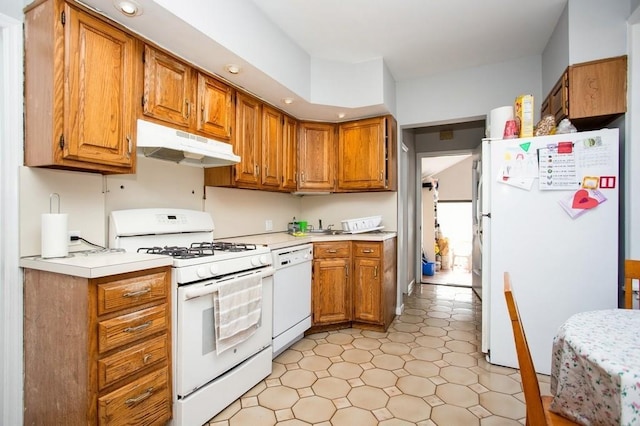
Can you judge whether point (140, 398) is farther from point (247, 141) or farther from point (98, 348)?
point (247, 141)

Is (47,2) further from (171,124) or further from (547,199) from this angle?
(547,199)

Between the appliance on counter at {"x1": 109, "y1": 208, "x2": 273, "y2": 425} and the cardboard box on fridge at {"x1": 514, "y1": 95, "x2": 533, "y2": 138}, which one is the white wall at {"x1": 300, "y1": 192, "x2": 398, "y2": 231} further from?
the appliance on counter at {"x1": 109, "y1": 208, "x2": 273, "y2": 425}

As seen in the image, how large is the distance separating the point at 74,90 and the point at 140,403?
1.53 m

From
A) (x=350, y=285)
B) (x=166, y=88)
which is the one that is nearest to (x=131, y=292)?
(x=166, y=88)

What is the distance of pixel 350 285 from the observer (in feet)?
10.4

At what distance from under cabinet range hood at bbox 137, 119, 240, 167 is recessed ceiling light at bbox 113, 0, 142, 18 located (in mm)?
542

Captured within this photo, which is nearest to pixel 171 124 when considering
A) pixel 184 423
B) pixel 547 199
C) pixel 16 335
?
pixel 16 335

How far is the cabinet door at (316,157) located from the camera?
11.5 ft

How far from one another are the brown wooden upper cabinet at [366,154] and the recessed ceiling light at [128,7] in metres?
2.28

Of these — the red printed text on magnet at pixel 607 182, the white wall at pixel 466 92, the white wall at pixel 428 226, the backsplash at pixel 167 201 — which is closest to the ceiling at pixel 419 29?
the white wall at pixel 466 92

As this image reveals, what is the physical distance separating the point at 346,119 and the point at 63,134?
2651 millimetres

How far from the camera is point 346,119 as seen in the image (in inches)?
140

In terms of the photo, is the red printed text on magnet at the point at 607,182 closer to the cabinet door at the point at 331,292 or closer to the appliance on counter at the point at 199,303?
the cabinet door at the point at 331,292

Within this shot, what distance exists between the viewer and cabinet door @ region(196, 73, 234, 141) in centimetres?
225
